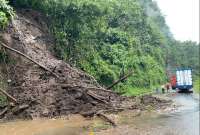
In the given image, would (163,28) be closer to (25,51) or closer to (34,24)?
(34,24)

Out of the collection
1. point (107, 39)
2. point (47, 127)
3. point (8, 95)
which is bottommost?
point (47, 127)

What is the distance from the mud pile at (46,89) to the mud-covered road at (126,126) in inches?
44.0

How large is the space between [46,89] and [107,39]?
15.1m

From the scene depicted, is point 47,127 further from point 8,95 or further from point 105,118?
point 8,95

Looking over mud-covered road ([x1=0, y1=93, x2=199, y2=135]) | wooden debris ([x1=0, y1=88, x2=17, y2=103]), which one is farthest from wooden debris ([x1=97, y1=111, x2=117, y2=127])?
wooden debris ([x1=0, y1=88, x2=17, y2=103])

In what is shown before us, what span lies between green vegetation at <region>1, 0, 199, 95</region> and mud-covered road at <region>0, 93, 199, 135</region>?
1039cm

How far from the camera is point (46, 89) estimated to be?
60.9 ft

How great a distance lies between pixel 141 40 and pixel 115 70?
13.5 metres

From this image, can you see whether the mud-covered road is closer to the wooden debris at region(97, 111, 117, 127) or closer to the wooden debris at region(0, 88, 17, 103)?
the wooden debris at region(97, 111, 117, 127)

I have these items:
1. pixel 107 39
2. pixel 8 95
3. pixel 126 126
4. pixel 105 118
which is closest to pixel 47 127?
pixel 105 118

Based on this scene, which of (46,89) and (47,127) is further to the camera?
(46,89)

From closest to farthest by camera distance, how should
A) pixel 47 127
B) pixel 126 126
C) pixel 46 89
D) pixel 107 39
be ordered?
pixel 126 126 → pixel 47 127 → pixel 46 89 → pixel 107 39

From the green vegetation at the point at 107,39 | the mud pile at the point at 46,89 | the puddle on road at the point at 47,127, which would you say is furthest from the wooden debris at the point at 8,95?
the green vegetation at the point at 107,39

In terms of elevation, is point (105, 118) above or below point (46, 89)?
below
